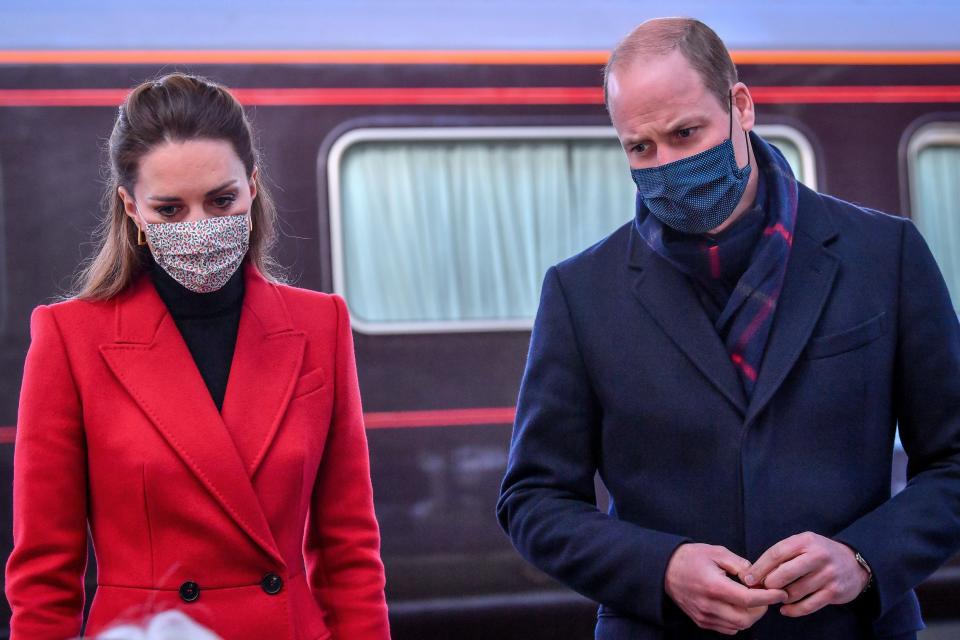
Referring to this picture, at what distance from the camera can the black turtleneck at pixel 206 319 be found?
2.30 metres

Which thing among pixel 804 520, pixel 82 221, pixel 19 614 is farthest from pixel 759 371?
pixel 82 221

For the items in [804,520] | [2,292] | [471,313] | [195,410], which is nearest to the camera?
[804,520]

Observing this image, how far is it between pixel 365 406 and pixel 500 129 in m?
1.08

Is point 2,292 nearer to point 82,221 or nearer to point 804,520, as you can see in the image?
point 82,221

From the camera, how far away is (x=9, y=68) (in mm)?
3986

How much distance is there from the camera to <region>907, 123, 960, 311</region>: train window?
442 cm

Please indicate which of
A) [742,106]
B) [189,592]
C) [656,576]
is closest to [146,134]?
[189,592]

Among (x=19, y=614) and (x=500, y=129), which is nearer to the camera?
(x=19, y=614)

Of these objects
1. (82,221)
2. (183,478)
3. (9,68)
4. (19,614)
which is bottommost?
(19,614)

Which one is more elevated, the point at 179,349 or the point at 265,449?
the point at 179,349

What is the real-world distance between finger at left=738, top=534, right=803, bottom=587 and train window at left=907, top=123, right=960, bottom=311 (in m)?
2.86

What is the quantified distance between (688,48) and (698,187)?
0.25m

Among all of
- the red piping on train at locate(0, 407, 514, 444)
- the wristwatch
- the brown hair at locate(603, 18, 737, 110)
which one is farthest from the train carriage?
the wristwatch

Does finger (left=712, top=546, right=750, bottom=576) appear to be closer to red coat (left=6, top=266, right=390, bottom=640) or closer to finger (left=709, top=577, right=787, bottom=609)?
finger (left=709, top=577, right=787, bottom=609)
